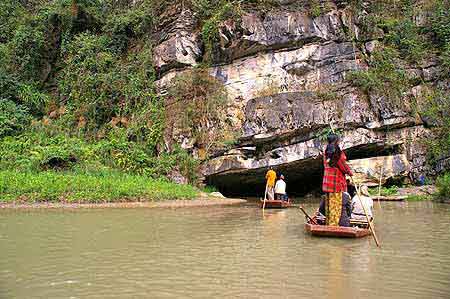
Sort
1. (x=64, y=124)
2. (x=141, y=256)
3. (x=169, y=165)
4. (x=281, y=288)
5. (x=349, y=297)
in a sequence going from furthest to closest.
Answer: (x=64, y=124)
(x=169, y=165)
(x=141, y=256)
(x=281, y=288)
(x=349, y=297)

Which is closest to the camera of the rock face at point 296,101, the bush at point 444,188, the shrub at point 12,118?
the bush at point 444,188

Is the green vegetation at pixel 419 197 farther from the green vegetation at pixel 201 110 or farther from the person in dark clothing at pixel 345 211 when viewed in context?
the person in dark clothing at pixel 345 211

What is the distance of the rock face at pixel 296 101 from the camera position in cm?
2092

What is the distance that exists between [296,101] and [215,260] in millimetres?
14894

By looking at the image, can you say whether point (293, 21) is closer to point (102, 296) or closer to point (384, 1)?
point (384, 1)

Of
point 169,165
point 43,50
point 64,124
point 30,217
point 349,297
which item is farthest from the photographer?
point 43,50

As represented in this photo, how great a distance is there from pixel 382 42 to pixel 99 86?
14909 millimetres

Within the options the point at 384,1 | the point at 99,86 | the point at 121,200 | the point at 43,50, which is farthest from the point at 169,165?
the point at 384,1

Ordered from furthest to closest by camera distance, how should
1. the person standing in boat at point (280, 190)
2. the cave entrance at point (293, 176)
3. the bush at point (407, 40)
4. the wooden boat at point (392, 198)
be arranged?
the bush at point (407, 40) → the cave entrance at point (293, 176) → the wooden boat at point (392, 198) → the person standing in boat at point (280, 190)

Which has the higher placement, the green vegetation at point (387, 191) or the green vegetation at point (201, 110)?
the green vegetation at point (201, 110)

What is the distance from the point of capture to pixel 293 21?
74.0 ft

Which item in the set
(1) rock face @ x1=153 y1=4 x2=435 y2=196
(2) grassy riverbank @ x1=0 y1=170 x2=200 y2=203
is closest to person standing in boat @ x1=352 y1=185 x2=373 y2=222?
(2) grassy riverbank @ x1=0 y1=170 x2=200 y2=203

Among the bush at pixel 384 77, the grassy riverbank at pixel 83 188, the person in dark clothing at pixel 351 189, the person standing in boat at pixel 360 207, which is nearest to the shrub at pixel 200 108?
the grassy riverbank at pixel 83 188

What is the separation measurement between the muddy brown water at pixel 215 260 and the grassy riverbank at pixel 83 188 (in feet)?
17.2
